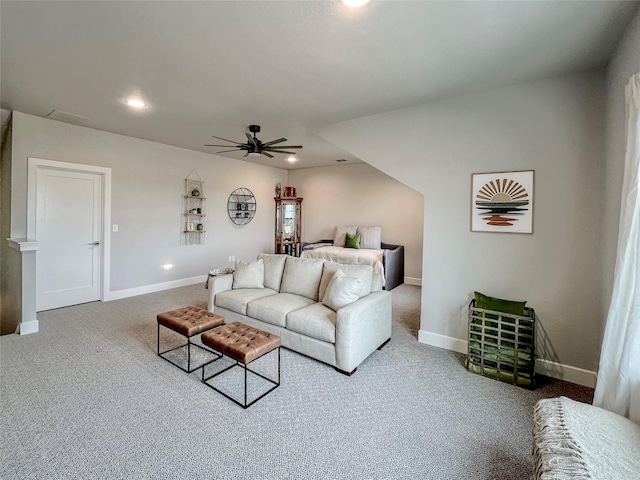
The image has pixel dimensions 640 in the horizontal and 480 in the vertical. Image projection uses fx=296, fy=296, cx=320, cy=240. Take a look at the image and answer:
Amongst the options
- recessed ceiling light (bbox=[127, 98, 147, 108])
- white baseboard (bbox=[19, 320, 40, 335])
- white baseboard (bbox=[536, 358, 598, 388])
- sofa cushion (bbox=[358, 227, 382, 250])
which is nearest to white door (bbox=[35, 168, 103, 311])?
white baseboard (bbox=[19, 320, 40, 335])

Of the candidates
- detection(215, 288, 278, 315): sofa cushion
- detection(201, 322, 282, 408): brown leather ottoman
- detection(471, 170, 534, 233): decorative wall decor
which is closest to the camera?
detection(201, 322, 282, 408): brown leather ottoman

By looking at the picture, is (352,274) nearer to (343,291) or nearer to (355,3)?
(343,291)

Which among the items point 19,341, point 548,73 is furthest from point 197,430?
point 548,73

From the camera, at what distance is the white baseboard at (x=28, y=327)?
3320 millimetres

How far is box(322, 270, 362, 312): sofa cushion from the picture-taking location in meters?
2.87

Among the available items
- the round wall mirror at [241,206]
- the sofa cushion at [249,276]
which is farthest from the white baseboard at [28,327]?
the round wall mirror at [241,206]

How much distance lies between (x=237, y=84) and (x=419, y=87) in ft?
5.84

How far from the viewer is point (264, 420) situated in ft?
6.63

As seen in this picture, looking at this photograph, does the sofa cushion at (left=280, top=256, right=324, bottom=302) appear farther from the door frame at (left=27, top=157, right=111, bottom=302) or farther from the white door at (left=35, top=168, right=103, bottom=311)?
the white door at (left=35, top=168, right=103, bottom=311)

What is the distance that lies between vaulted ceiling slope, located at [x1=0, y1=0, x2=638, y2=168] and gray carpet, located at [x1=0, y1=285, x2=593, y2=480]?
266 centimetres

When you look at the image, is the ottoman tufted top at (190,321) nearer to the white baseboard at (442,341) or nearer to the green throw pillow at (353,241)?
the white baseboard at (442,341)

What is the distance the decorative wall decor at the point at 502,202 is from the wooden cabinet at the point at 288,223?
485 centimetres

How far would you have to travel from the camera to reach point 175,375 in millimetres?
2555

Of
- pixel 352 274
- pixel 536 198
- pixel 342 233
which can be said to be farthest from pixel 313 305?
pixel 342 233
